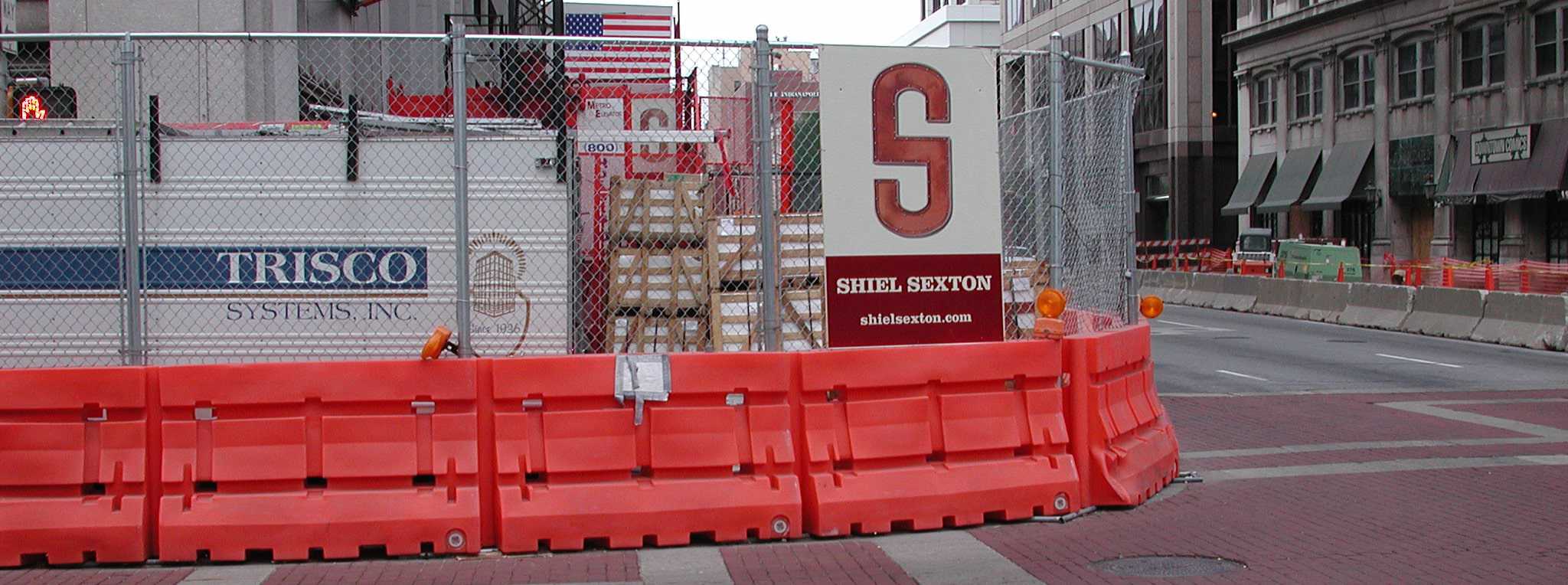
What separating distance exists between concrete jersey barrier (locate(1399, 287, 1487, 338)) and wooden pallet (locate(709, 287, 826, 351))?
1792cm

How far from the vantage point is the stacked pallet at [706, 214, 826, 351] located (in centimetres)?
888

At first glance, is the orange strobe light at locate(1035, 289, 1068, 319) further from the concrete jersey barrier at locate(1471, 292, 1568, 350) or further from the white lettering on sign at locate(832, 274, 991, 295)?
the concrete jersey barrier at locate(1471, 292, 1568, 350)

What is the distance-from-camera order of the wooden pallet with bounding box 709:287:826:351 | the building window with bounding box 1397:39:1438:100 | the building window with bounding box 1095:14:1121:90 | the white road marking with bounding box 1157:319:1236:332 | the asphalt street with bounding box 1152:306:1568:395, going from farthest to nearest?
the building window with bounding box 1095:14:1121:90
the building window with bounding box 1397:39:1438:100
the white road marking with bounding box 1157:319:1236:332
the asphalt street with bounding box 1152:306:1568:395
the wooden pallet with bounding box 709:287:826:351

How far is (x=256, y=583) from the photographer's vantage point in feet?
21.9

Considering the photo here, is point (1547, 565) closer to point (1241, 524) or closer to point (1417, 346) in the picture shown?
point (1241, 524)

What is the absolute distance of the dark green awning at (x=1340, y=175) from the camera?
45.9 m

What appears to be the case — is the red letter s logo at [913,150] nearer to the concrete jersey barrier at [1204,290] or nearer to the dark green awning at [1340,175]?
the concrete jersey barrier at [1204,290]

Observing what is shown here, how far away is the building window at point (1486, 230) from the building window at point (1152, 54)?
20.7m

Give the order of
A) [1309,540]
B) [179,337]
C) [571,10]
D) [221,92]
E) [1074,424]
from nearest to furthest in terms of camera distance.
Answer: [1309,540] < [1074,424] < [179,337] < [221,92] < [571,10]

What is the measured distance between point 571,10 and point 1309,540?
113ft

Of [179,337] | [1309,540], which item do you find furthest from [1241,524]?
[179,337]

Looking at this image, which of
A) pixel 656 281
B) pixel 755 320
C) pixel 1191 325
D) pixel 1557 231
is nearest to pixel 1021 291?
pixel 755 320

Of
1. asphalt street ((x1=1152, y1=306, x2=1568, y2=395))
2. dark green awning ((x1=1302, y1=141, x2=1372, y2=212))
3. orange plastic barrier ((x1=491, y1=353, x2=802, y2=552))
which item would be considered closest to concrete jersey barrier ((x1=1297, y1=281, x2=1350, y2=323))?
asphalt street ((x1=1152, y1=306, x2=1568, y2=395))

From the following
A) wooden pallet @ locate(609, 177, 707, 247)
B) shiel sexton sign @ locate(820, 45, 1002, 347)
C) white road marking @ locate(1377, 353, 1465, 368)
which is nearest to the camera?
shiel sexton sign @ locate(820, 45, 1002, 347)
